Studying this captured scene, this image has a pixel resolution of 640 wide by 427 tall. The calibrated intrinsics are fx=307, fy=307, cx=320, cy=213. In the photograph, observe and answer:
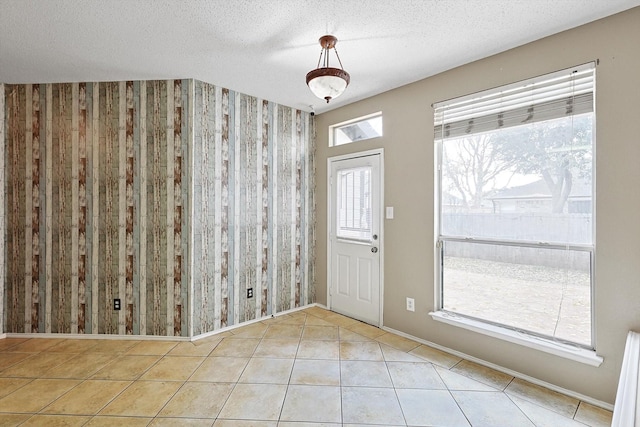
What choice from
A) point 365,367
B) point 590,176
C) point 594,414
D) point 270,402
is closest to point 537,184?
point 590,176

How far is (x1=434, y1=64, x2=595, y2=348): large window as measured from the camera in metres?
2.25

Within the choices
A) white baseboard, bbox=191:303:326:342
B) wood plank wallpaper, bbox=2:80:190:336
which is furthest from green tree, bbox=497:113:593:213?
wood plank wallpaper, bbox=2:80:190:336

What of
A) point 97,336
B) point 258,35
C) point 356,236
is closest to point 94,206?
point 97,336

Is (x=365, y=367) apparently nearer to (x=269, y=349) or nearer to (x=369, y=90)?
(x=269, y=349)

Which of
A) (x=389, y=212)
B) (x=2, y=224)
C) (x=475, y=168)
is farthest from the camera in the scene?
(x=389, y=212)

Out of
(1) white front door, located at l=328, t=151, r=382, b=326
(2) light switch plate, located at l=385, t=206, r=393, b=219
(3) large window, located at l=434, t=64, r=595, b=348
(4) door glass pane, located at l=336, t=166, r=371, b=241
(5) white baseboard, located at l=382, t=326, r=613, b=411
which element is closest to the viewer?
(5) white baseboard, located at l=382, t=326, r=613, b=411

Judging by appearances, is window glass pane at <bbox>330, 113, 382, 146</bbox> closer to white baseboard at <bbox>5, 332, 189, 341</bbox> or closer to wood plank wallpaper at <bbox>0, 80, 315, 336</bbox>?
wood plank wallpaper at <bbox>0, 80, 315, 336</bbox>

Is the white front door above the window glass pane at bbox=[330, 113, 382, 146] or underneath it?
underneath

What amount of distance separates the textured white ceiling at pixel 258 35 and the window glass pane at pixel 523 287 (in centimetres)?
170

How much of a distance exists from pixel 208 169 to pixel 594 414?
12.5ft

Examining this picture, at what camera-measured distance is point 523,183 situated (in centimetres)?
249

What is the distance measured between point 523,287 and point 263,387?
7.37 feet

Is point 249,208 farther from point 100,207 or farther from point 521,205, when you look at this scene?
point 521,205

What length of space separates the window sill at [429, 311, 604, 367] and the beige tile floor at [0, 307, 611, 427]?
304 mm
